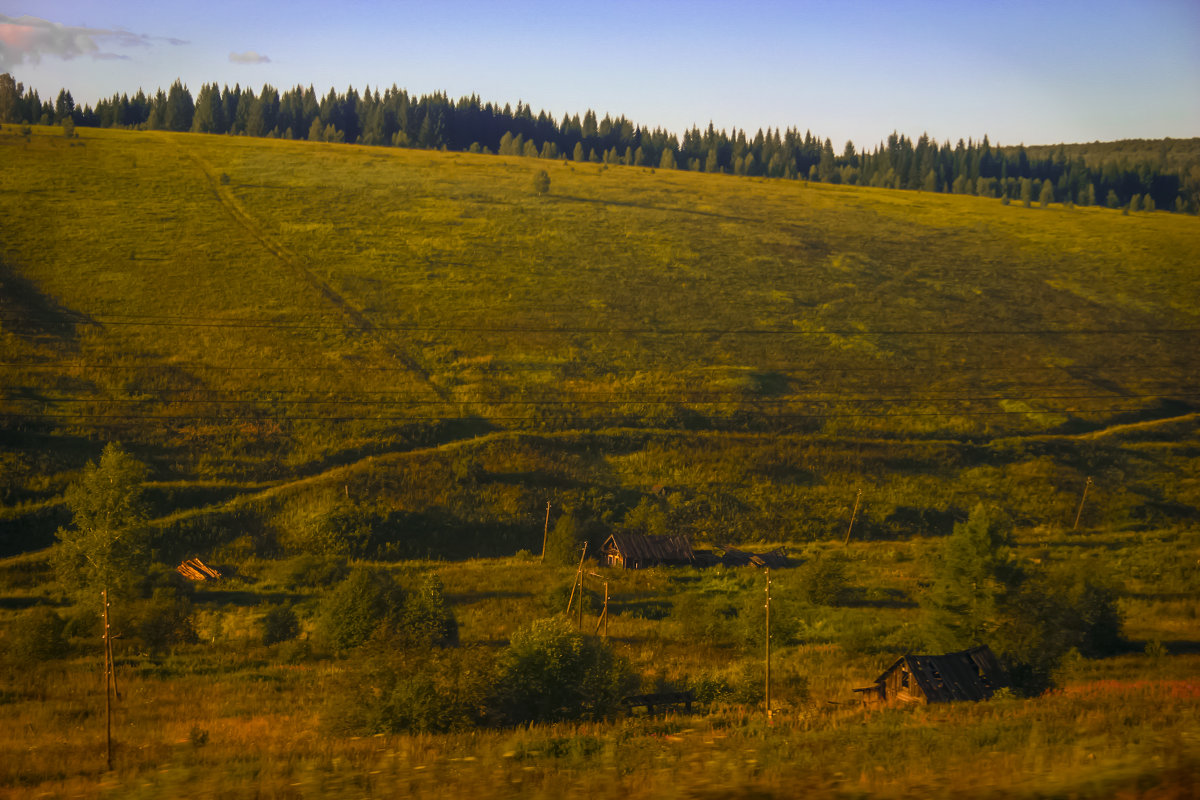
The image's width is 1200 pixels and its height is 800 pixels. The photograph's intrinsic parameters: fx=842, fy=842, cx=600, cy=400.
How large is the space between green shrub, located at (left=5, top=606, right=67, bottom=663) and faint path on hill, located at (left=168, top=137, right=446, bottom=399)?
31.3 m

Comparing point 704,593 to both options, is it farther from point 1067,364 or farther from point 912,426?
point 1067,364

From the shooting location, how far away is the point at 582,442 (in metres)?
54.5

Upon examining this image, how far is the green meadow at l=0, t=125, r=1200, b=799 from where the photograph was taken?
1350cm

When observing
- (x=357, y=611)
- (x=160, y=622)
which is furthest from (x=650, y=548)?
(x=160, y=622)

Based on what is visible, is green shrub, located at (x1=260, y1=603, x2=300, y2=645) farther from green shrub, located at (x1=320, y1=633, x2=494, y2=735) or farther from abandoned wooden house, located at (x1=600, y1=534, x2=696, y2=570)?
abandoned wooden house, located at (x1=600, y1=534, x2=696, y2=570)

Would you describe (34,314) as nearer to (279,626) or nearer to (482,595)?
(279,626)

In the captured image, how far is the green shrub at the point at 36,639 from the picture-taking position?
2709 cm

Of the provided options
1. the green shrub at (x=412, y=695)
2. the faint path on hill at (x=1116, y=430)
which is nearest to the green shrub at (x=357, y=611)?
the green shrub at (x=412, y=695)

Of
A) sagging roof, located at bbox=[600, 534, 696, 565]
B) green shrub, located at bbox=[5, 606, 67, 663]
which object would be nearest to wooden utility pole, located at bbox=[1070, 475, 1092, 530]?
sagging roof, located at bbox=[600, 534, 696, 565]

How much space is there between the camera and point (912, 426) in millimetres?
60906

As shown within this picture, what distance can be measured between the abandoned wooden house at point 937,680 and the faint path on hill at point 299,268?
39.4m

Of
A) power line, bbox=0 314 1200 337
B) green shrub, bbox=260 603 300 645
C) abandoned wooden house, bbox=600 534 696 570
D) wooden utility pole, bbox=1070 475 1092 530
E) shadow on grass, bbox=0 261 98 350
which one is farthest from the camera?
power line, bbox=0 314 1200 337

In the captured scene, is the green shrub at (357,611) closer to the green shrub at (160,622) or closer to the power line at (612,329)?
the green shrub at (160,622)

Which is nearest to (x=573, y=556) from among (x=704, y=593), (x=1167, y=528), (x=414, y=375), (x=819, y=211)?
(x=704, y=593)
